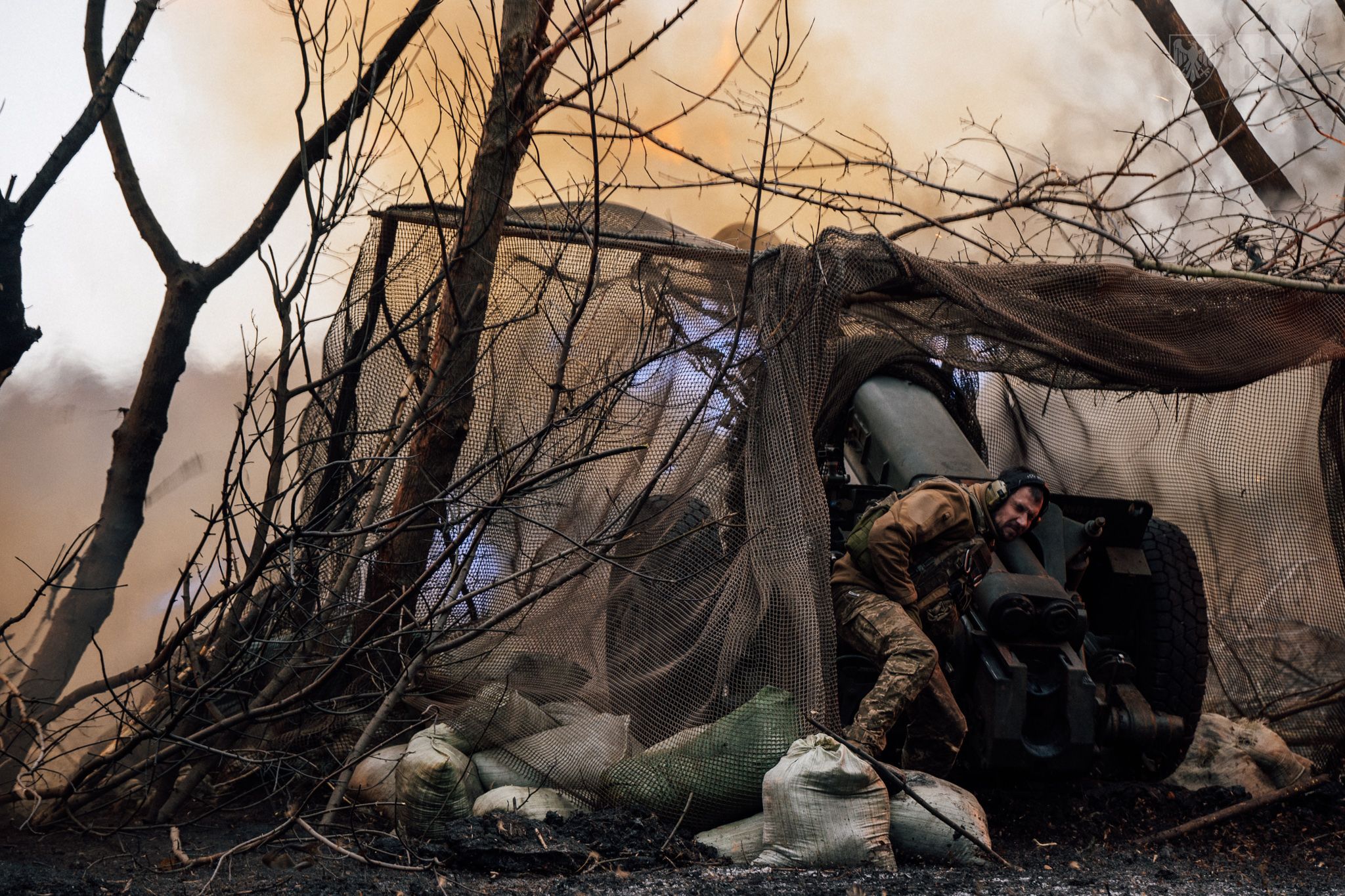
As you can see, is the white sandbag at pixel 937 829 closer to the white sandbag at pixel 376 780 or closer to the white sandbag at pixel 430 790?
the white sandbag at pixel 430 790

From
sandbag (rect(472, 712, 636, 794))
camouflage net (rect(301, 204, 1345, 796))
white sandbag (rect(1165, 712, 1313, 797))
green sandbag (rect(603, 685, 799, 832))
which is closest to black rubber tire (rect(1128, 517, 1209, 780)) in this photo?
white sandbag (rect(1165, 712, 1313, 797))

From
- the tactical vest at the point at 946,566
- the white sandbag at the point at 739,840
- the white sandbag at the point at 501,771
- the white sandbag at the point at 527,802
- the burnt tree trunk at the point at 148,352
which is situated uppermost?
the burnt tree trunk at the point at 148,352

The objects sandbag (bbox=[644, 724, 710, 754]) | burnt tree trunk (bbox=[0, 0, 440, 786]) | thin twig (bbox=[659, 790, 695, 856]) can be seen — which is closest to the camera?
thin twig (bbox=[659, 790, 695, 856])

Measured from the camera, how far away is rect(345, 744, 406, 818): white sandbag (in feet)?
12.7

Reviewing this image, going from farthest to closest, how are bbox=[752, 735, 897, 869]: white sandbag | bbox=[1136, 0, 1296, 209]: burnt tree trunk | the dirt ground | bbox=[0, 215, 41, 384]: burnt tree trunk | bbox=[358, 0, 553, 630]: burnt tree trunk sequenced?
bbox=[1136, 0, 1296, 209]: burnt tree trunk, bbox=[0, 215, 41, 384]: burnt tree trunk, bbox=[358, 0, 553, 630]: burnt tree trunk, bbox=[752, 735, 897, 869]: white sandbag, the dirt ground

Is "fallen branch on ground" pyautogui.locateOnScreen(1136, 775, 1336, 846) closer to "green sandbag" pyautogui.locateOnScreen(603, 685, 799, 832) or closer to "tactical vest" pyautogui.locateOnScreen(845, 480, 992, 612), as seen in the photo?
"tactical vest" pyautogui.locateOnScreen(845, 480, 992, 612)

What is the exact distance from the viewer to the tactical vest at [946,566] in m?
3.92

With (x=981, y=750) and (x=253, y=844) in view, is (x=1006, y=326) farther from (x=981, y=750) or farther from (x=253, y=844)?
(x=253, y=844)

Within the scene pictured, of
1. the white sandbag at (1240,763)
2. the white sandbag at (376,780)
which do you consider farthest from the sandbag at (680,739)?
the white sandbag at (1240,763)

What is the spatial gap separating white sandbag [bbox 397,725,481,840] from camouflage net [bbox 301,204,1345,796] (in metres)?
0.22

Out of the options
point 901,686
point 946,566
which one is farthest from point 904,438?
point 901,686

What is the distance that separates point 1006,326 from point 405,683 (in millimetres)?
2572

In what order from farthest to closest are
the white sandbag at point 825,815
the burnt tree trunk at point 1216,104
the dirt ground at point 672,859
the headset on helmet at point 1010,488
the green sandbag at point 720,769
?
the burnt tree trunk at point 1216,104
the headset on helmet at point 1010,488
the green sandbag at point 720,769
the white sandbag at point 825,815
the dirt ground at point 672,859

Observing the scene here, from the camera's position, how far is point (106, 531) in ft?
18.4
